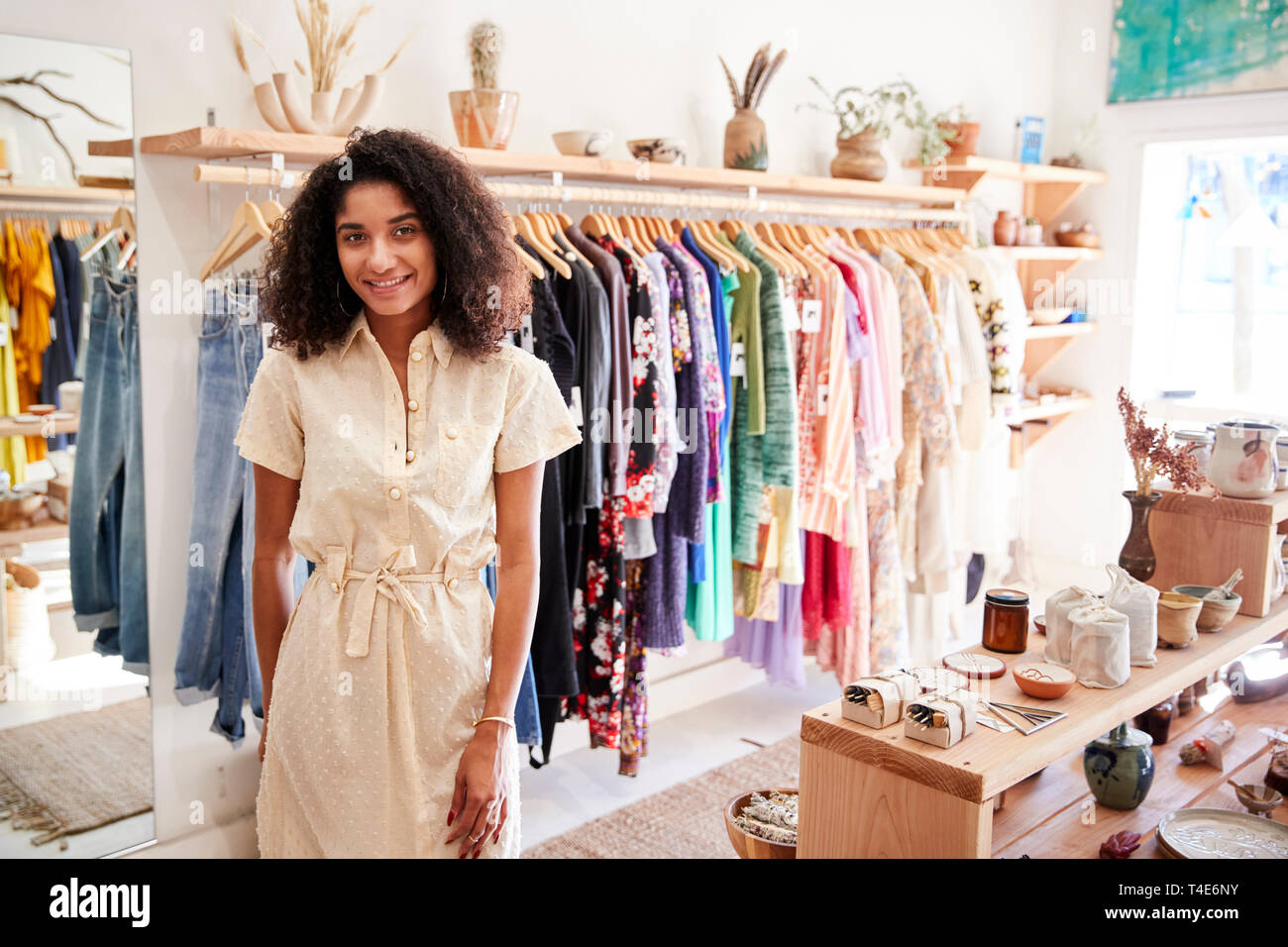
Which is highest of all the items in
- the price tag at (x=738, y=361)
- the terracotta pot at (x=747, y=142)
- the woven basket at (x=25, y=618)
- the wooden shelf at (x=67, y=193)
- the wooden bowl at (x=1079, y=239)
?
the terracotta pot at (x=747, y=142)

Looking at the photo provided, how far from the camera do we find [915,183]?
4.51 m

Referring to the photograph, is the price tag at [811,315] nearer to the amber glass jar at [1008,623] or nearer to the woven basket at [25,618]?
the amber glass jar at [1008,623]

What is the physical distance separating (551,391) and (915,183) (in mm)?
3262

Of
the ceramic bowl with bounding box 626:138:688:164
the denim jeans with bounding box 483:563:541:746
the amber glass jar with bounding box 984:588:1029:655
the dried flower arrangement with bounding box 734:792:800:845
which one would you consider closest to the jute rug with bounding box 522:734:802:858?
the denim jeans with bounding box 483:563:541:746

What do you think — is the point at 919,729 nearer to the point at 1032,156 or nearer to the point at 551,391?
the point at 551,391

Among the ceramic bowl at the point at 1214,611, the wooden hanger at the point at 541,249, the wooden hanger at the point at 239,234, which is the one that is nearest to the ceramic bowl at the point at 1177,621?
the ceramic bowl at the point at 1214,611

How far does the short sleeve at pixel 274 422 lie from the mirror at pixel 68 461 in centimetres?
107

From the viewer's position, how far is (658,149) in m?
3.16

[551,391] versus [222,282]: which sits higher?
[222,282]

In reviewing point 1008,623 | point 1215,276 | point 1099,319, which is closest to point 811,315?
point 1008,623

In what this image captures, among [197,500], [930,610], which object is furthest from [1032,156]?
Answer: [197,500]

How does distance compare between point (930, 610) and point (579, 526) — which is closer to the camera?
point (579, 526)

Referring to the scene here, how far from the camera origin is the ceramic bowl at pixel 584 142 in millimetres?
2973

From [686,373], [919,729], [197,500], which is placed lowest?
[919,729]
